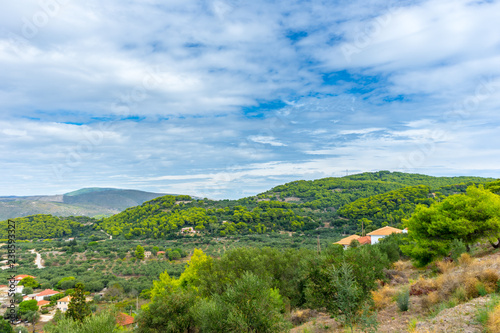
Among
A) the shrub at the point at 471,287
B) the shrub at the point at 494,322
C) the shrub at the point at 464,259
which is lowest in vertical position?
the shrub at the point at 464,259

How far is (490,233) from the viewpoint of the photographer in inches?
774

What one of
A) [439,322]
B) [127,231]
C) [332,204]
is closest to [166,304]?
[439,322]

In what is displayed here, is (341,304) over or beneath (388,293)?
over

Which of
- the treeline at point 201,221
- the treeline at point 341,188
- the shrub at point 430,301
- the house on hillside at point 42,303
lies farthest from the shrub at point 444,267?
the treeline at point 341,188

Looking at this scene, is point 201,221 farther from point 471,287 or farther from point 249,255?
point 471,287

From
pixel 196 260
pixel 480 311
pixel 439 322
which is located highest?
pixel 480 311

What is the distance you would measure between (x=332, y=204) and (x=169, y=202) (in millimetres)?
70372

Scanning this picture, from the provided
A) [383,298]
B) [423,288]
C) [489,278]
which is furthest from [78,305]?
[489,278]

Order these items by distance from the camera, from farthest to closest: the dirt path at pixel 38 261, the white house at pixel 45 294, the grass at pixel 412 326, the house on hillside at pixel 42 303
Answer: the dirt path at pixel 38 261 → the white house at pixel 45 294 → the house on hillside at pixel 42 303 → the grass at pixel 412 326

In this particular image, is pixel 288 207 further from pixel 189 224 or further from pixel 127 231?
pixel 127 231

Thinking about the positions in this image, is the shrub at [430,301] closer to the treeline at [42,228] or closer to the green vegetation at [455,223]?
the green vegetation at [455,223]

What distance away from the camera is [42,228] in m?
93.5

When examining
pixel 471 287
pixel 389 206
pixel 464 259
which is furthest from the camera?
pixel 389 206

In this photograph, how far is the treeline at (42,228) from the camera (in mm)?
88625
